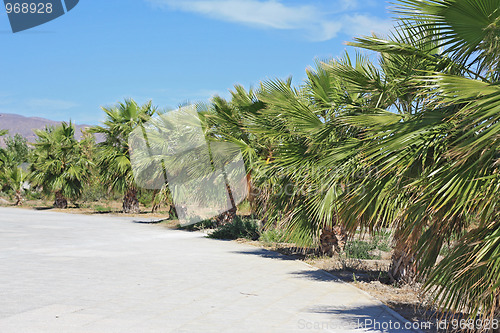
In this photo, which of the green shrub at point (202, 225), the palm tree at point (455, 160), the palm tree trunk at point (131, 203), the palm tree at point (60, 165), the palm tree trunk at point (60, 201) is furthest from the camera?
the palm tree trunk at point (60, 201)

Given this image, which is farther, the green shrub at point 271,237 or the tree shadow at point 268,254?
the green shrub at point 271,237

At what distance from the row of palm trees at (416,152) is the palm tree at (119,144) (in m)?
13.1

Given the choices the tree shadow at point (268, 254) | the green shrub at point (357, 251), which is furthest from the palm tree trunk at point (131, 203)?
the green shrub at point (357, 251)

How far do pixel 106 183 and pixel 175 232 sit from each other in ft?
30.4

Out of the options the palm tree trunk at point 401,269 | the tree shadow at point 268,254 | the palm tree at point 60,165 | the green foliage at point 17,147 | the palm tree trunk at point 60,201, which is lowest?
the tree shadow at point 268,254

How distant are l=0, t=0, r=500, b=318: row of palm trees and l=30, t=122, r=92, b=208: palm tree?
65.4 feet

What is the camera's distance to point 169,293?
7.89 metres

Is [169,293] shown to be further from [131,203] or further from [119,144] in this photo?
A: [131,203]

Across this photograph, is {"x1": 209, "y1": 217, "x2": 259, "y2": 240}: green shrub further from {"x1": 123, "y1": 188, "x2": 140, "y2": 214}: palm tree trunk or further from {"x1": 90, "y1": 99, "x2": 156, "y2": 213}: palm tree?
{"x1": 123, "y1": 188, "x2": 140, "y2": 214}: palm tree trunk

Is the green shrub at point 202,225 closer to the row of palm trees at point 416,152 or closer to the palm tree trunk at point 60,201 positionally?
the row of palm trees at point 416,152

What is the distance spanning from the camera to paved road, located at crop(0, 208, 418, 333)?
6.20m

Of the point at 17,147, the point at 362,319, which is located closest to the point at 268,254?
the point at 362,319

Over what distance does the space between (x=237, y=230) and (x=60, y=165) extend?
17.0 m

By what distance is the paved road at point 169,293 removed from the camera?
6.20m
